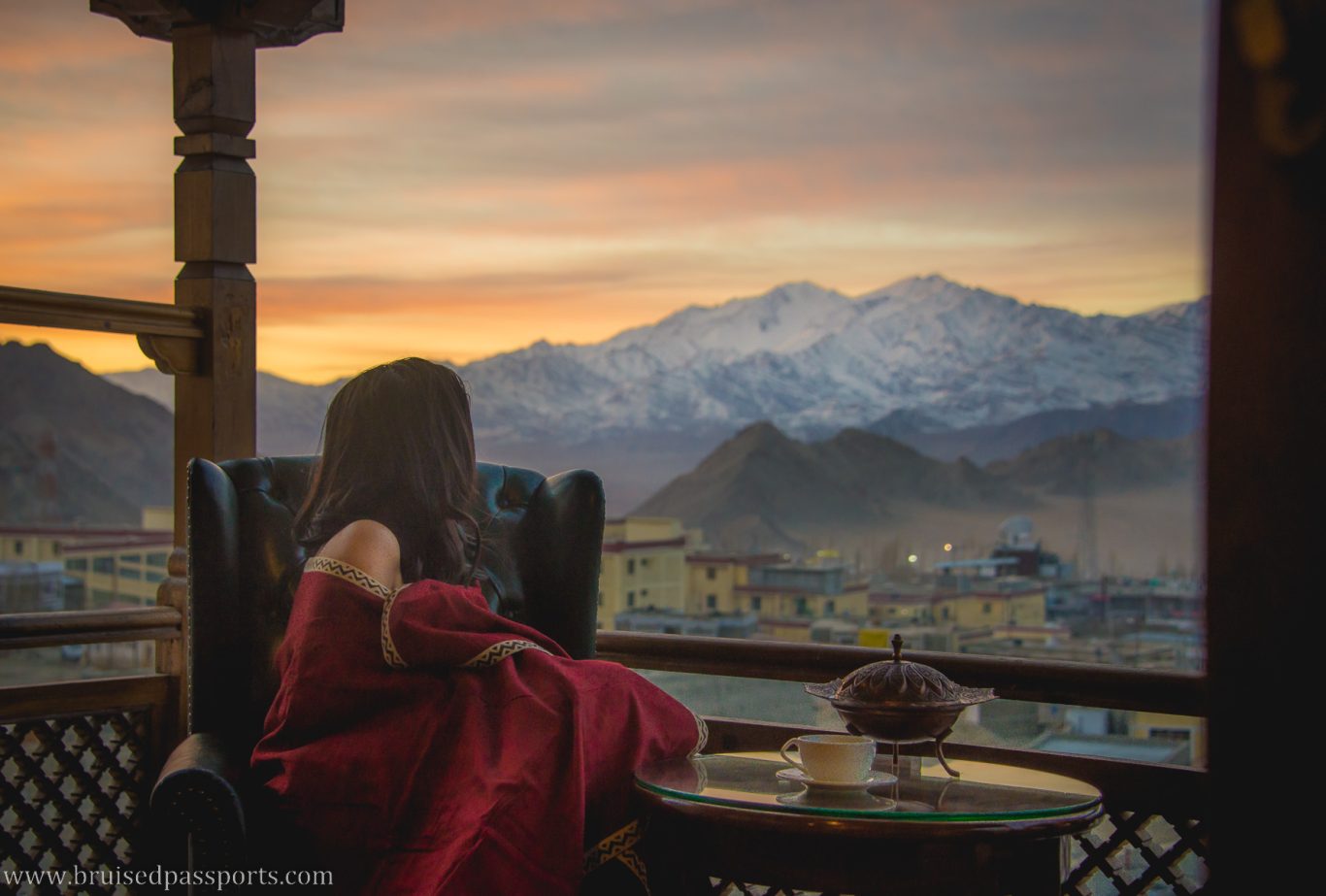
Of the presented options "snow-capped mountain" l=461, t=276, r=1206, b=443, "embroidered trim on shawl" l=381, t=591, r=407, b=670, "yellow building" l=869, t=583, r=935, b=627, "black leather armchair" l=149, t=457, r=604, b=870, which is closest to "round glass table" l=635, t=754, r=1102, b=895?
"embroidered trim on shawl" l=381, t=591, r=407, b=670

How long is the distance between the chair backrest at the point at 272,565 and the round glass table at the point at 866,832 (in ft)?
2.51

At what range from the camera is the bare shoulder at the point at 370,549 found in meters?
2.52

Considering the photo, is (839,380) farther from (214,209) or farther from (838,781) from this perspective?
(838,781)

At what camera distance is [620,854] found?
231 centimetres

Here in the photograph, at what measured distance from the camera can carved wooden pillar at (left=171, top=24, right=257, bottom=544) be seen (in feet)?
11.7

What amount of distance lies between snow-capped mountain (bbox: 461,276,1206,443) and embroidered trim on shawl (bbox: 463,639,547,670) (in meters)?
4.32

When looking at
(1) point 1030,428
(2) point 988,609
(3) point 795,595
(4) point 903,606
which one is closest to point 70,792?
(3) point 795,595

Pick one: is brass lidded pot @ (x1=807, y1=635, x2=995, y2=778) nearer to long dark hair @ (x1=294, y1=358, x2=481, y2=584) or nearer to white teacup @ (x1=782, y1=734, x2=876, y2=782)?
white teacup @ (x1=782, y1=734, x2=876, y2=782)

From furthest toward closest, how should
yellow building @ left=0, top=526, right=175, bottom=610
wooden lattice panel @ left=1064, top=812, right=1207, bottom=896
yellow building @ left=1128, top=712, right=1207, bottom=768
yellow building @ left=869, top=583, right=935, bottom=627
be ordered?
yellow building @ left=869, top=583, right=935, bottom=627 → yellow building @ left=0, top=526, right=175, bottom=610 → yellow building @ left=1128, top=712, right=1207, bottom=768 → wooden lattice panel @ left=1064, top=812, right=1207, bottom=896

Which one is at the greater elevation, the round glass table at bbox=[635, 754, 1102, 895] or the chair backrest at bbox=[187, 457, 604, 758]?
the chair backrest at bbox=[187, 457, 604, 758]

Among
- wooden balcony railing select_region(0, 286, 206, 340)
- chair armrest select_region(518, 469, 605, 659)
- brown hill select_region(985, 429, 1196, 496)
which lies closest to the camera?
chair armrest select_region(518, 469, 605, 659)

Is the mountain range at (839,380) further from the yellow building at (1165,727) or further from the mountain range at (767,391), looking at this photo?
the yellow building at (1165,727)

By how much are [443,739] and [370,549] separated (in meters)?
0.38

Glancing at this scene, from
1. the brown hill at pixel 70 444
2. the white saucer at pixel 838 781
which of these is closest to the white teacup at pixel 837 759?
the white saucer at pixel 838 781
